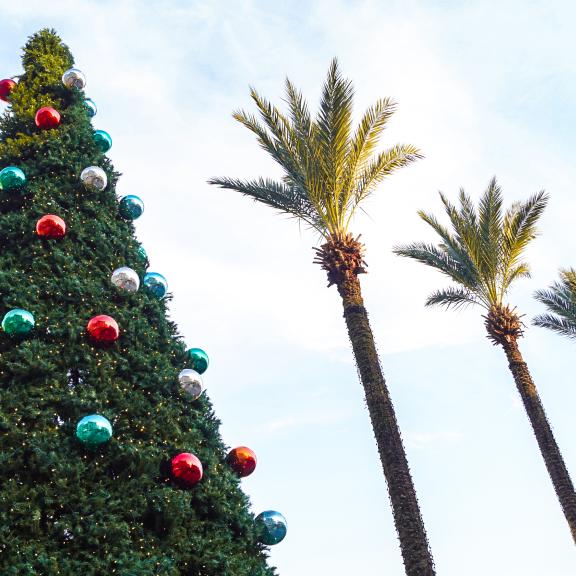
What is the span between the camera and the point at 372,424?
925cm

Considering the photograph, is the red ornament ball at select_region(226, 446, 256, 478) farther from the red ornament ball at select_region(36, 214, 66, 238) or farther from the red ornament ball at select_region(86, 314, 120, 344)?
the red ornament ball at select_region(36, 214, 66, 238)

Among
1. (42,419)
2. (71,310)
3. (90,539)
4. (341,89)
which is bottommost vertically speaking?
(90,539)

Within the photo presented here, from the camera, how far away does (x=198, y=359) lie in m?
6.28

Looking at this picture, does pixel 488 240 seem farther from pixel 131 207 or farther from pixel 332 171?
pixel 131 207

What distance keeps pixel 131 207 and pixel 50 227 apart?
51.3 inches

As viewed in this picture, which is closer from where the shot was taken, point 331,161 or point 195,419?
point 195,419

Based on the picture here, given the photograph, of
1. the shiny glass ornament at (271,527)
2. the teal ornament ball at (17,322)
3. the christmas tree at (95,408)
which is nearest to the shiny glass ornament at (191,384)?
the christmas tree at (95,408)

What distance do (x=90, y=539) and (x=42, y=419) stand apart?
995 mm

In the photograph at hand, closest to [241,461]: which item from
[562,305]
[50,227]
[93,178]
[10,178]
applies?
[50,227]

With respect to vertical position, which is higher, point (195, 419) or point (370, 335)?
point (370, 335)

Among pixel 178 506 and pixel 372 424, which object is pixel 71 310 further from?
pixel 372 424

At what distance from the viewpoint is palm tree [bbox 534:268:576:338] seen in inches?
690

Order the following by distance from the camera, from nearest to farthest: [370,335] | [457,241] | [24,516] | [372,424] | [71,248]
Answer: [24,516] < [71,248] < [372,424] < [370,335] < [457,241]

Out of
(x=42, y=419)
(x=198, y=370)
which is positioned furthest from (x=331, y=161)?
(x=42, y=419)
